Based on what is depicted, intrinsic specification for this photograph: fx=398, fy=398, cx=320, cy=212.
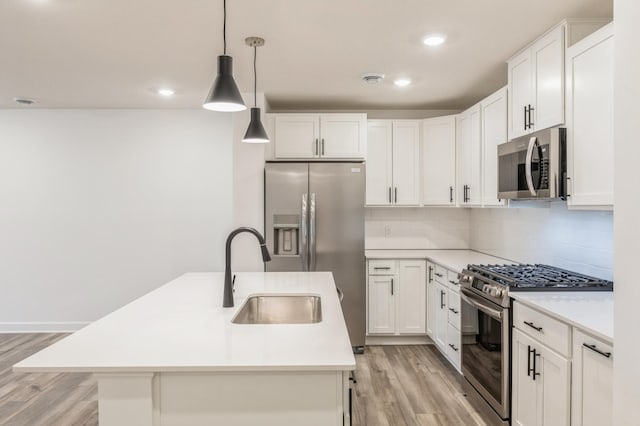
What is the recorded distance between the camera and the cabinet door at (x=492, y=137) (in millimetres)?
3029

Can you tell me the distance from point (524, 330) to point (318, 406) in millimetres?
1377

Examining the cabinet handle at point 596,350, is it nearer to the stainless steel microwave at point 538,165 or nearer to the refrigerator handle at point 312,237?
the stainless steel microwave at point 538,165

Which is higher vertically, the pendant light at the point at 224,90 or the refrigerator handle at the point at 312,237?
the pendant light at the point at 224,90

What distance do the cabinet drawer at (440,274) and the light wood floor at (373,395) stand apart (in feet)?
2.44

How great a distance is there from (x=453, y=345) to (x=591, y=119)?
2.04 m

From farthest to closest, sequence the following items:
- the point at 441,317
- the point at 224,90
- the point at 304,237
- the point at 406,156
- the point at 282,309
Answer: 1. the point at 406,156
2. the point at 304,237
3. the point at 441,317
4. the point at 282,309
5. the point at 224,90

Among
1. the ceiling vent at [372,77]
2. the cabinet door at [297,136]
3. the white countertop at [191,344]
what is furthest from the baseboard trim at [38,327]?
the ceiling vent at [372,77]

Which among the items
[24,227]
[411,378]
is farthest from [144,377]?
[24,227]

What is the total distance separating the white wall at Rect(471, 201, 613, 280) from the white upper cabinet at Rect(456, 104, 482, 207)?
353 millimetres

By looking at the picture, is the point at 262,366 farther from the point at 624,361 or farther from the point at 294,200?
the point at 294,200

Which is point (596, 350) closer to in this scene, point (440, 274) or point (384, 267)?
point (440, 274)

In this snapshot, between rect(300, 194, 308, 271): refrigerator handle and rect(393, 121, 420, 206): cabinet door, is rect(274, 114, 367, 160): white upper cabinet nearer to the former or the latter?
rect(393, 121, 420, 206): cabinet door

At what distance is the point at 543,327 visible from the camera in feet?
6.42

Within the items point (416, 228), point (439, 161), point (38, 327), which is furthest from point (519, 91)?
point (38, 327)
